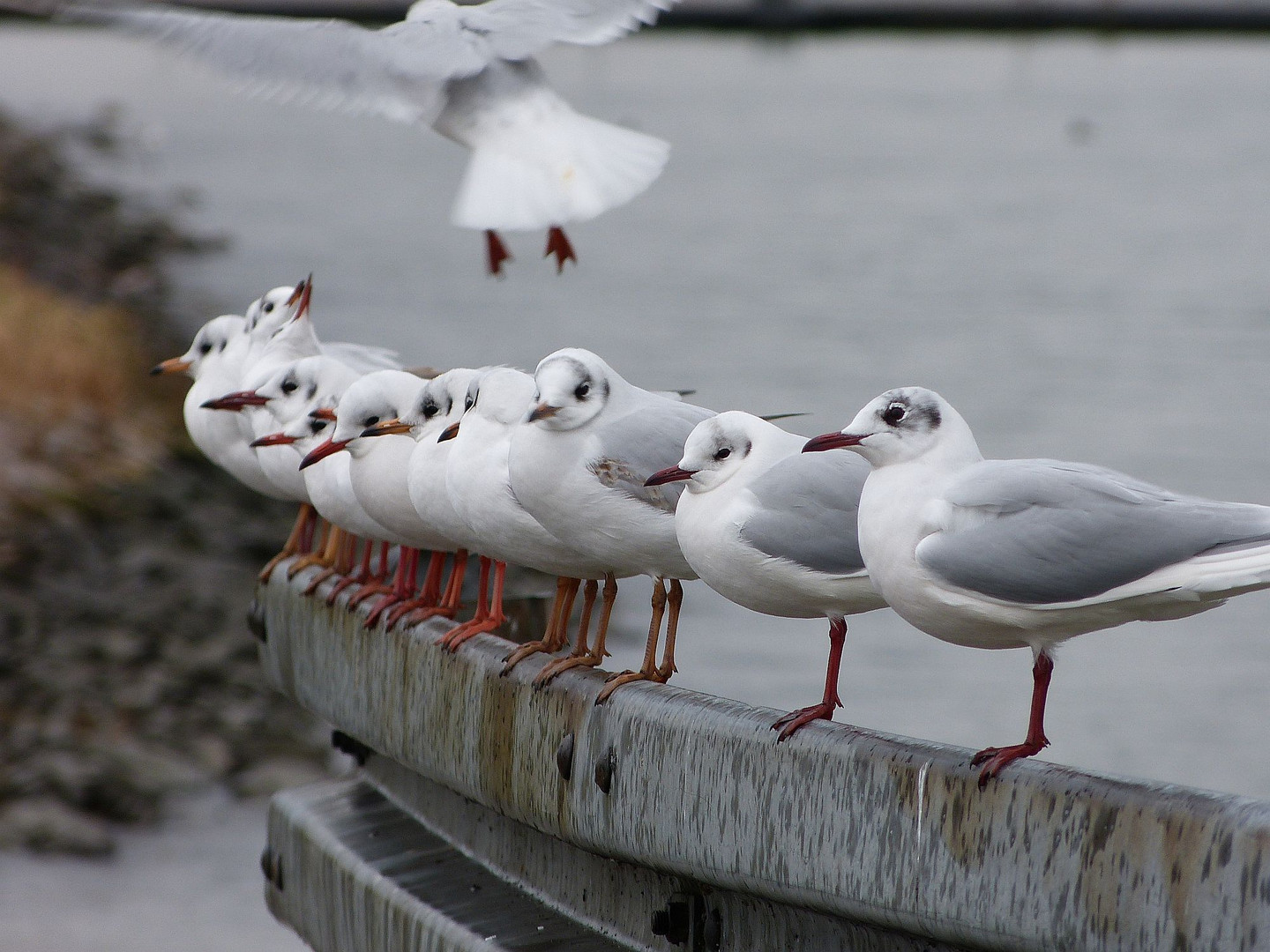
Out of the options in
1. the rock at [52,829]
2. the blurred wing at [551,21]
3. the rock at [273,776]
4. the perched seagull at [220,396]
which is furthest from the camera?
the rock at [273,776]

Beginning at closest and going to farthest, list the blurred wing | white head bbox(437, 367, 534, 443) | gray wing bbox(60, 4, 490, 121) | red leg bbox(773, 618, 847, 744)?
red leg bbox(773, 618, 847, 744)
white head bbox(437, 367, 534, 443)
gray wing bbox(60, 4, 490, 121)
the blurred wing

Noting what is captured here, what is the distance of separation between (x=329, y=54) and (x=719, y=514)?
11.7 feet

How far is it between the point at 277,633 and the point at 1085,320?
22.7 metres

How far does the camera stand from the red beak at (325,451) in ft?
15.0

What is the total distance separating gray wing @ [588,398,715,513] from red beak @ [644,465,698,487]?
22 cm

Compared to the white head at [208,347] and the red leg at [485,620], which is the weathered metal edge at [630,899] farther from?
the white head at [208,347]

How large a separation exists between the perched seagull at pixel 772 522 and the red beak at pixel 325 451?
139 cm

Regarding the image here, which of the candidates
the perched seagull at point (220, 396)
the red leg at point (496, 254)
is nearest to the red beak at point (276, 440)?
the perched seagull at point (220, 396)

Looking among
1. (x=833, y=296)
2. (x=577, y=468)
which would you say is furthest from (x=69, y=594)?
(x=833, y=296)

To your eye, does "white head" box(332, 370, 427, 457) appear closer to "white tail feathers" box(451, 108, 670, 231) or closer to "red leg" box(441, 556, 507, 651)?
"red leg" box(441, 556, 507, 651)

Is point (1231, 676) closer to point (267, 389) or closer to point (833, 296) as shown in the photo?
point (267, 389)

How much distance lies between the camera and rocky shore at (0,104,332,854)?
31.9 feet

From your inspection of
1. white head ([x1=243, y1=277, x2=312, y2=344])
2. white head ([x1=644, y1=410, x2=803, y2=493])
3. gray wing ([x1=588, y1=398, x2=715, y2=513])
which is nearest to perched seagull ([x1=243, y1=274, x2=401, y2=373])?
white head ([x1=243, y1=277, x2=312, y2=344])

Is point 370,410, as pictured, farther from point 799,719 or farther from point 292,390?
point 799,719
